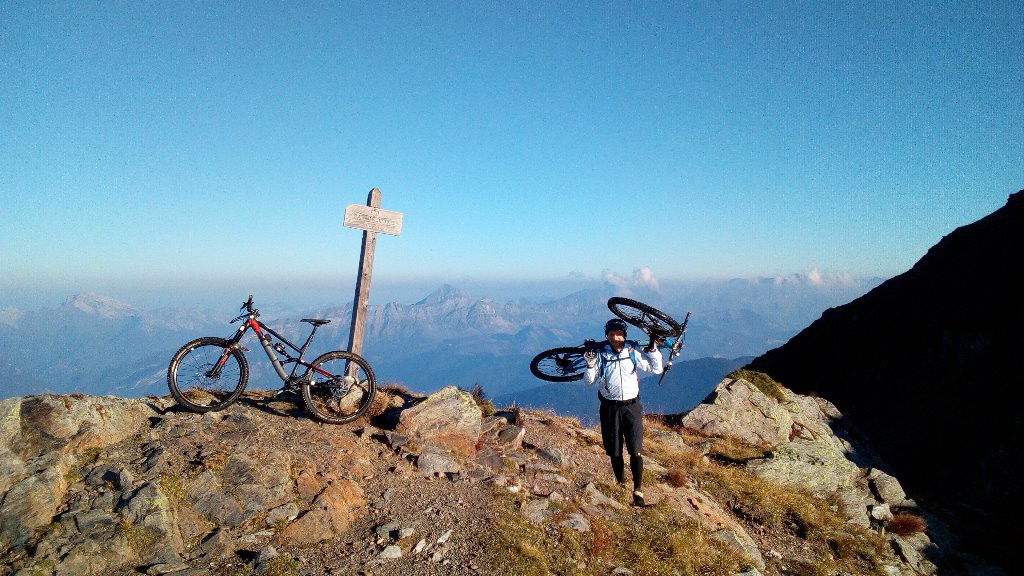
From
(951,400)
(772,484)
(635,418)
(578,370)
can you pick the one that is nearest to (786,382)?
(951,400)

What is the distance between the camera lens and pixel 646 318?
36.9 ft

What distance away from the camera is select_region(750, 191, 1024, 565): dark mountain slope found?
19.9 m

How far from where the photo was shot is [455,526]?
23.8 ft

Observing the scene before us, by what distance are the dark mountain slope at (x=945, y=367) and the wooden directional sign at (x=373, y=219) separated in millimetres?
21041

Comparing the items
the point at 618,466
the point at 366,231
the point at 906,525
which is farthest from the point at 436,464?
the point at 906,525

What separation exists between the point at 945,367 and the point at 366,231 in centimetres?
3250

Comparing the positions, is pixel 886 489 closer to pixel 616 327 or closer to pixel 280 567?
pixel 616 327

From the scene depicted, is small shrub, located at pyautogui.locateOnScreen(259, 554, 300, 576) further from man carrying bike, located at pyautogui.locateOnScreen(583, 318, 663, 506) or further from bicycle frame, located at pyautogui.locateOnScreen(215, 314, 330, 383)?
man carrying bike, located at pyautogui.locateOnScreen(583, 318, 663, 506)

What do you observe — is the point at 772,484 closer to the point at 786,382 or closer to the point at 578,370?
the point at 578,370

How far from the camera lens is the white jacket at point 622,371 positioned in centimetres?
886

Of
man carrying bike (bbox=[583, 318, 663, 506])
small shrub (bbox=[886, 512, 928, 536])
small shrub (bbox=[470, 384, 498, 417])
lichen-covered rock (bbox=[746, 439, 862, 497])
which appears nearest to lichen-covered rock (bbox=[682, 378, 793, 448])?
lichen-covered rock (bbox=[746, 439, 862, 497])

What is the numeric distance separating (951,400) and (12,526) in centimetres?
3552

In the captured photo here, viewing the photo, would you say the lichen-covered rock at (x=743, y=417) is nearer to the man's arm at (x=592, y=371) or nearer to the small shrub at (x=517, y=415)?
the small shrub at (x=517, y=415)

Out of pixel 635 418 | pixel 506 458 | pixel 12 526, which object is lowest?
pixel 506 458
